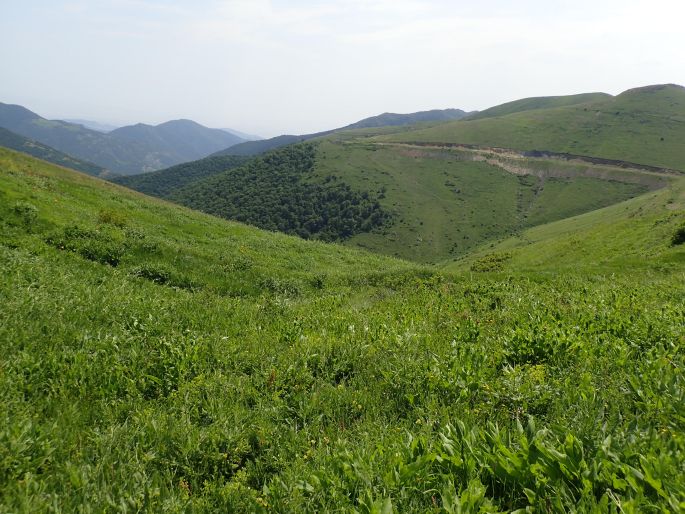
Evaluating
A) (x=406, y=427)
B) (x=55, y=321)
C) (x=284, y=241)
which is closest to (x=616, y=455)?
(x=406, y=427)

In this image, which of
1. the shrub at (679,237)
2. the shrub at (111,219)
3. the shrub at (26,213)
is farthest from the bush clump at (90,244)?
the shrub at (679,237)

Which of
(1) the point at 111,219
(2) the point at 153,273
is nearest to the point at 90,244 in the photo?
(2) the point at 153,273

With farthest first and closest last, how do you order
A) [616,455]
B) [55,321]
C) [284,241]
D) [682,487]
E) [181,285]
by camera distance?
[284,241], [181,285], [55,321], [616,455], [682,487]

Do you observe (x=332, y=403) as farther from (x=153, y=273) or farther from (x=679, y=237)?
(x=679, y=237)

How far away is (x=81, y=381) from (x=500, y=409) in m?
5.42

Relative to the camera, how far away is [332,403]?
5.39 m

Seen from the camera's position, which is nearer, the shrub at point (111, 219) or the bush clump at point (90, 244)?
the bush clump at point (90, 244)

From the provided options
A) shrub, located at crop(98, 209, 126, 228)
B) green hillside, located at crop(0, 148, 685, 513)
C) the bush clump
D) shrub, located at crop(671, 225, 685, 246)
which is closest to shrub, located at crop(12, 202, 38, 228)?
the bush clump

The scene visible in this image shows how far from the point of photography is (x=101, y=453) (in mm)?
4066

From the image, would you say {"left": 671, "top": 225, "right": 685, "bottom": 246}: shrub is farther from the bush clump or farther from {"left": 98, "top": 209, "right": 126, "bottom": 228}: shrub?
{"left": 98, "top": 209, "right": 126, "bottom": 228}: shrub

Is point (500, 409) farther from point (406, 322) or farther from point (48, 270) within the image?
point (48, 270)

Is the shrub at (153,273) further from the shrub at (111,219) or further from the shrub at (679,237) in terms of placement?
the shrub at (679,237)

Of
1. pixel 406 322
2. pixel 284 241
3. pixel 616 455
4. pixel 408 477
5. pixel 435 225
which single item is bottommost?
pixel 435 225

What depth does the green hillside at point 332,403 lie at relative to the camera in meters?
3.35
